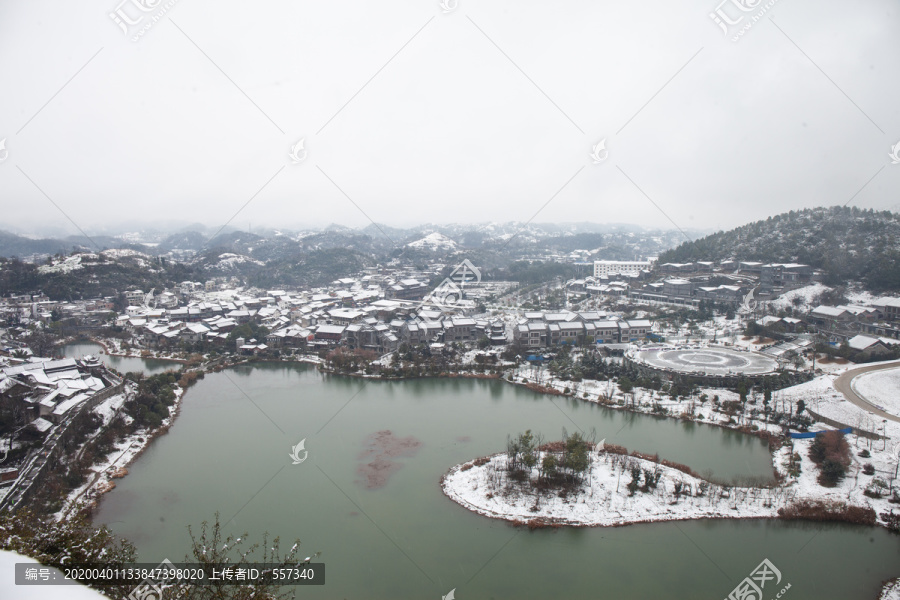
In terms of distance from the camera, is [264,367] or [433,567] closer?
[433,567]

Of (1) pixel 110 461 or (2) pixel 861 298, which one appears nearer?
(1) pixel 110 461

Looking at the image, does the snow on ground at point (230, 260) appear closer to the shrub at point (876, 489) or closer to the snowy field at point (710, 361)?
the snowy field at point (710, 361)

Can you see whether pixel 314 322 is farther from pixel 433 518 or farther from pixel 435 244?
pixel 435 244

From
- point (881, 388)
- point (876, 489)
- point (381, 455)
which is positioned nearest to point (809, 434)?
point (876, 489)

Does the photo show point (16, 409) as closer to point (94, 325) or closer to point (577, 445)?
point (577, 445)

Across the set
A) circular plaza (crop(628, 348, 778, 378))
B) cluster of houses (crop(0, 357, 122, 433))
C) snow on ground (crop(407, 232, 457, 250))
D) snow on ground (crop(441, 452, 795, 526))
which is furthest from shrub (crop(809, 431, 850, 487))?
snow on ground (crop(407, 232, 457, 250))

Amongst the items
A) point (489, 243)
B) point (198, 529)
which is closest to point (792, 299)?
point (198, 529)

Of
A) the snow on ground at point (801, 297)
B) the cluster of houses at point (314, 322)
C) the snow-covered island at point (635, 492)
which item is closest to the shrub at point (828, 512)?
the snow-covered island at point (635, 492)
